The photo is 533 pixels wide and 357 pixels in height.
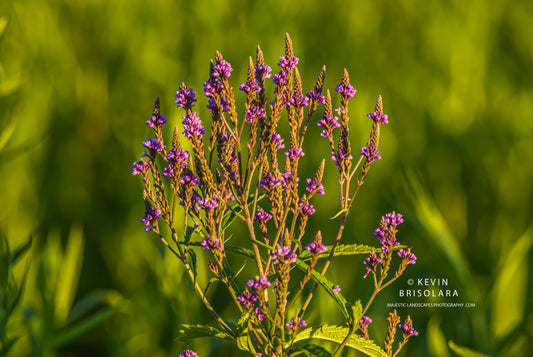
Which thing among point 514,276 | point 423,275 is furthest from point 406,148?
point 423,275

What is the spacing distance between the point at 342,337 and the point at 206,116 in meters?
1.18

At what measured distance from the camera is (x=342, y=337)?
527 mm

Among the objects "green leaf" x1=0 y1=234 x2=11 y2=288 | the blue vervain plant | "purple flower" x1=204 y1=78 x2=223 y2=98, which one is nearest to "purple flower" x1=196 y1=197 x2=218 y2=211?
the blue vervain plant

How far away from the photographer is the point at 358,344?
0.52m

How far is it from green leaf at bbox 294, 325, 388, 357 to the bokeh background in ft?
2.20

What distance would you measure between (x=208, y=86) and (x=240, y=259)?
1.08 meters

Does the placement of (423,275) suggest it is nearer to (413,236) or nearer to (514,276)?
(514,276)

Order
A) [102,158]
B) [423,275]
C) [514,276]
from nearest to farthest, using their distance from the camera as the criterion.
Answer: [423,275] < [514,276] < [102,158]

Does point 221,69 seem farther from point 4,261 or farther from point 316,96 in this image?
point 4,261

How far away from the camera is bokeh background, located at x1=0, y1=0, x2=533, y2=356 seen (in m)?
1.42

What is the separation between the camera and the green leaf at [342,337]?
52cm

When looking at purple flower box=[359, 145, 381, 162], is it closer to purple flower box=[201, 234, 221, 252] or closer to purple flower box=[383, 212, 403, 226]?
purple flower box=[383, 212, 403, 226]

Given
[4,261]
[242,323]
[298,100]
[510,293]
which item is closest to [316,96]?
[298,100]

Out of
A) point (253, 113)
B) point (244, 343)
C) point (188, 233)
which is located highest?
point (253, 113)
